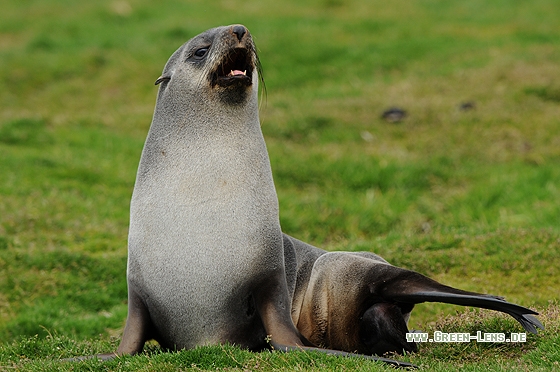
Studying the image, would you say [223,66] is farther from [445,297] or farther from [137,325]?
[445,297]

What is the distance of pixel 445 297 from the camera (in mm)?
5215

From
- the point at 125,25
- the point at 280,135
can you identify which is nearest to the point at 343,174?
the point at 280,135

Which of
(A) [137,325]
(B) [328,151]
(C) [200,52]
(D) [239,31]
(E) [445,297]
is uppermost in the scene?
(D) [239,31]

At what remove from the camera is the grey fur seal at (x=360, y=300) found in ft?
17.7

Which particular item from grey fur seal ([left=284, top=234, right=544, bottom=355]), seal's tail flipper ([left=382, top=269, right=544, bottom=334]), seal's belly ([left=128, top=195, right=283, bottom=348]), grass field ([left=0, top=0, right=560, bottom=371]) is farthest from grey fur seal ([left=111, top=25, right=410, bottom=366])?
seal's tail flipper ([left=382, top=269, right=544, bottom=334])

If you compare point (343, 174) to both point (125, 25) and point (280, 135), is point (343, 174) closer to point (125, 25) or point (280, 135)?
point (280, 135)

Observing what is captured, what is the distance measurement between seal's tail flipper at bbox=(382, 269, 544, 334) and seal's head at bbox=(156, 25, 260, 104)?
163 centimetres

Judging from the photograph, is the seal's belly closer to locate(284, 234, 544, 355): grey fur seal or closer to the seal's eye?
locate(284, 234, 544, 355): grey fur seal

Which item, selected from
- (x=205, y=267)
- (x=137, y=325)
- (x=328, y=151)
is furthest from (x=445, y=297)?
(x=328, y=151)

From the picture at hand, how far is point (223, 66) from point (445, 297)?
7.02 ft

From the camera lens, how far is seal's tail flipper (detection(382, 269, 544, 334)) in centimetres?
518

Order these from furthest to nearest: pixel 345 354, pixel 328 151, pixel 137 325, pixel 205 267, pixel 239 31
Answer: pixel 328 151 < pixel 239 31 < pixel 137 325 < pixel 205 267 < pixel 345 354

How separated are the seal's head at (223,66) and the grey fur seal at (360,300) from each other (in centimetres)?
123

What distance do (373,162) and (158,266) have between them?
7744 millimetres
